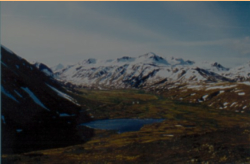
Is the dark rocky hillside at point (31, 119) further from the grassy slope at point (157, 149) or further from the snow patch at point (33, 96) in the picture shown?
the grassy slope at point (157, 149)

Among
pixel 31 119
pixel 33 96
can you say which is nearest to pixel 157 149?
pixel 31 119

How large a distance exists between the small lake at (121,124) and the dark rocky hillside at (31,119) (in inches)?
181

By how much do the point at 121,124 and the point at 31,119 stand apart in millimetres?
20176

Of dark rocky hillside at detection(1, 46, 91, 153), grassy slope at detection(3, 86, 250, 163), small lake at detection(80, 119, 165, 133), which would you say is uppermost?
dark rocky hillside at detection(1, 46, 91, 153)

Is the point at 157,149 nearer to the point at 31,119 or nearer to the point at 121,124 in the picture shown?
the point at 121,124

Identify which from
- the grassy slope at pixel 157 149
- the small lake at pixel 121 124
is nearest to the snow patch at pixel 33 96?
the small lake at pixel 121 124

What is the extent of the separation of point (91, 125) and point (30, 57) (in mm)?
21297

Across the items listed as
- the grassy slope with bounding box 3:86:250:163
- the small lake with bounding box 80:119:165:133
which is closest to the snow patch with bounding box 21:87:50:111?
the small lake with bounding box 80:119:165:133

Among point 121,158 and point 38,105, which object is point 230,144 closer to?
point 121,158

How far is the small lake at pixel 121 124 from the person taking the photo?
45656 millimetres

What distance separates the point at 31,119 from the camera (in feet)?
140

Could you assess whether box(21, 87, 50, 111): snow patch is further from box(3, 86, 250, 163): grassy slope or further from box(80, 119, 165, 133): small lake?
box(3, 86, 250, 163): grassy slope

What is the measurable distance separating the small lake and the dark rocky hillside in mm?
4608

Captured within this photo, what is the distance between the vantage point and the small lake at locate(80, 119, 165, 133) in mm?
45656
